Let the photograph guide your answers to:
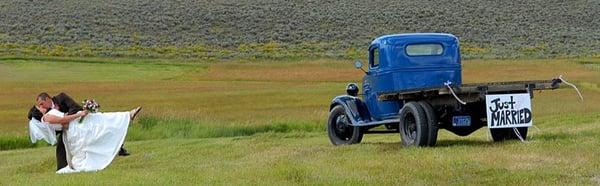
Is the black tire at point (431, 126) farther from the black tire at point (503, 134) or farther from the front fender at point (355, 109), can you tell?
the front fender at point (355, 109)

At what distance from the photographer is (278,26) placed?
86375 mm

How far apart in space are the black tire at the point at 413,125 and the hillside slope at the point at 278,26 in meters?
53.8

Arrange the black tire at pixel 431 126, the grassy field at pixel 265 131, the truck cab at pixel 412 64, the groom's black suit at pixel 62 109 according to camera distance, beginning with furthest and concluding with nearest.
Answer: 1. the truck cab at pixel 412 64
2. the groom's black suit at pixel 62 109
3. the black tire at pixel 431 126
4. the grassy field at pixel 265 131

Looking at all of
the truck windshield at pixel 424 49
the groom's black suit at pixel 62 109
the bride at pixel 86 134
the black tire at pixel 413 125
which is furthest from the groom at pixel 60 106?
the truck windshield at pixel 424 49

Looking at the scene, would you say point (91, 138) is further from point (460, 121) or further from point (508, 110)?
point (508, 110)

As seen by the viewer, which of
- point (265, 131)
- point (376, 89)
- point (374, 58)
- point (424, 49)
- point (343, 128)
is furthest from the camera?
point (265, 131)

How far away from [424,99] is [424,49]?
6.90ft

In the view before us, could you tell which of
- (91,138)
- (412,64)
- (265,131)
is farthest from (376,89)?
(265,131)

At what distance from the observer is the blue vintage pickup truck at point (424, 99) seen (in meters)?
14.7

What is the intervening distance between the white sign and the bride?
214 inches

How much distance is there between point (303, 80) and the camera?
165 ft

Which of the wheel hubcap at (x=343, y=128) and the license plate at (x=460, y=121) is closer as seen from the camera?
the license plate at (x=460, y=121)

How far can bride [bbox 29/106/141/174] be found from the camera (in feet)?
49.3

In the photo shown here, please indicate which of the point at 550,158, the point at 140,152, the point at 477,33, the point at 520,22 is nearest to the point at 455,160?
the point at 550,158
